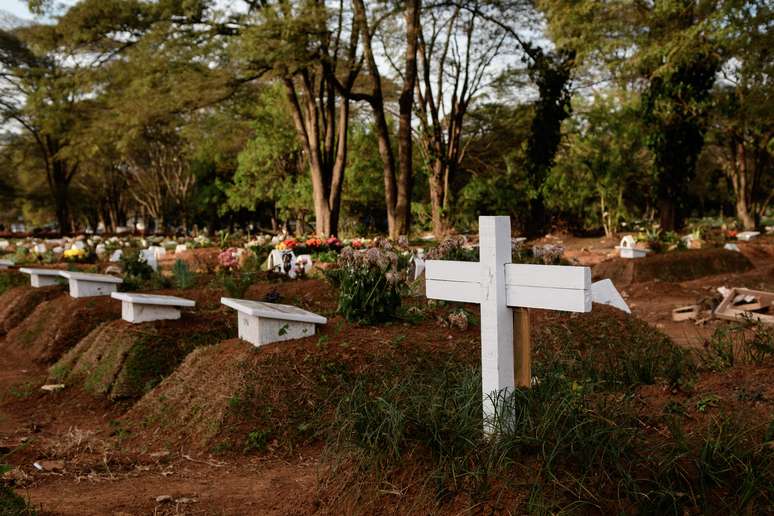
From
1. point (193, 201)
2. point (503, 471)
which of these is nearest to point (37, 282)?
point (503, 471)

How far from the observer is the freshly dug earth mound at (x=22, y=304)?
11.0 metres

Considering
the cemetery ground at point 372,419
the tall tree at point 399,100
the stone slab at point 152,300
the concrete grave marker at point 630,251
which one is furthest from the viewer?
the tall tree at point 399,100

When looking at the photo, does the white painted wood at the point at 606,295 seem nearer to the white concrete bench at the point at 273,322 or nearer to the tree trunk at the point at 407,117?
the white concrete bench at the point at 273,322

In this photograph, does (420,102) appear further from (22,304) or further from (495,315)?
(495,315)

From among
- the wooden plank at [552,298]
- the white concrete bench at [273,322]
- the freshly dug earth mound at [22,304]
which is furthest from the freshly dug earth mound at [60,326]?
the wooden plank at [552,298]

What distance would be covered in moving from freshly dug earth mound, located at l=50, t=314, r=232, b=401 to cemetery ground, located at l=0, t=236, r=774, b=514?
0.02 meters

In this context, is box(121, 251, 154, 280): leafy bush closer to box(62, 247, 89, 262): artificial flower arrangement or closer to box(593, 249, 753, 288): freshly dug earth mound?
box(62, 247, 89, 262): artificial flower arrangement

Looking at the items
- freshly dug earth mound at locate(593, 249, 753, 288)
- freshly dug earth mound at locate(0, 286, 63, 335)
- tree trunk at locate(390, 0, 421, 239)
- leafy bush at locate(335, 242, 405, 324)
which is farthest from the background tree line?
leafy bush at locate(335, 242, 405, 324)

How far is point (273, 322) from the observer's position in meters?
6.09

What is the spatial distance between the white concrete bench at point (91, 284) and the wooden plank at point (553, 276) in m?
7.61

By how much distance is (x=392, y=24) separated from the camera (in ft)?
75.5

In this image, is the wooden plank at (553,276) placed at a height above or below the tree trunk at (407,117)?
below

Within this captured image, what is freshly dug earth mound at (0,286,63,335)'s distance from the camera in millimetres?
10977

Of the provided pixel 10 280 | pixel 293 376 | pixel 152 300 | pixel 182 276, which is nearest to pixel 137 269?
pixel 182 276
